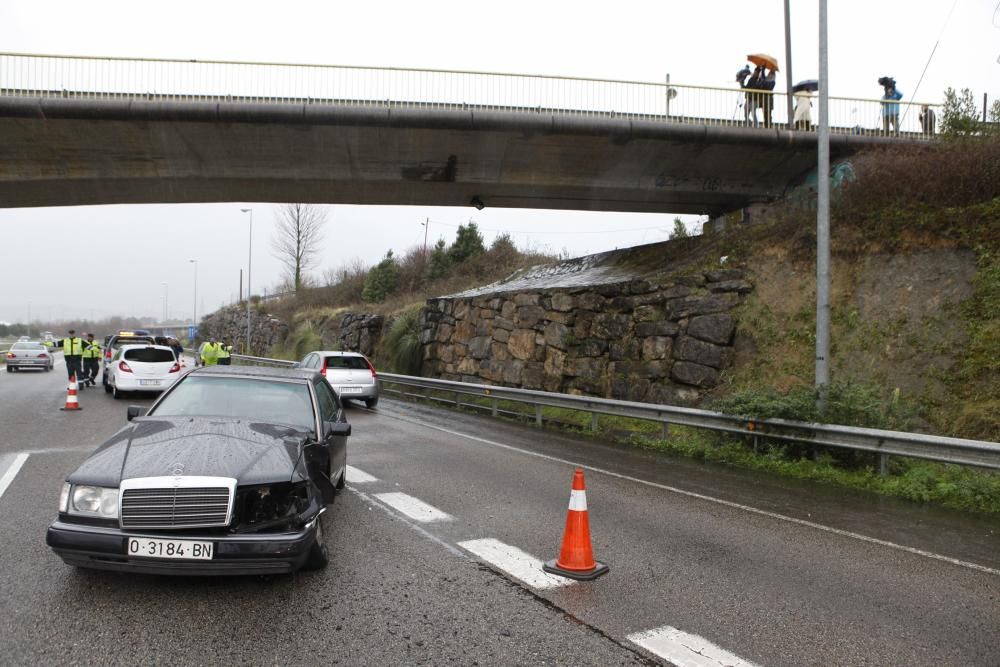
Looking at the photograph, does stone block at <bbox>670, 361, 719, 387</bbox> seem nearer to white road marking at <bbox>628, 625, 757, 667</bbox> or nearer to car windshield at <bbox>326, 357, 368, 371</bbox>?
car windshield at <bbox>326, 357, 368, 371</bbox>

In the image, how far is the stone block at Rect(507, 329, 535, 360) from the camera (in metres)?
18.8

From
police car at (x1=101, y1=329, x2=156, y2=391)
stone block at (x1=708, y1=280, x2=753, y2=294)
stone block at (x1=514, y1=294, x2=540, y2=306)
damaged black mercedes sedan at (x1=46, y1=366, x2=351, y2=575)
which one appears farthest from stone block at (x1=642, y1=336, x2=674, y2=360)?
police car at (x1=101, y1=329, x2=156, y2=391)

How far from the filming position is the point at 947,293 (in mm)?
11867

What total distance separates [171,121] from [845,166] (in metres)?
15.6

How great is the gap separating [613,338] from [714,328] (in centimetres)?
264

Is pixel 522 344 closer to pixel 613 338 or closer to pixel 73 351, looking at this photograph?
pixel 613 338

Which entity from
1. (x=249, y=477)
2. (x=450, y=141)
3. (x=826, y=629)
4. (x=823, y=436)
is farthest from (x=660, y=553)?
(x=450, y=141)

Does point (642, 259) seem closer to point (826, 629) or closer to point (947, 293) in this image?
point (947, 293)

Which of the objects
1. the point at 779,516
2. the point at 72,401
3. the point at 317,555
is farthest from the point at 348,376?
the point at 317,555

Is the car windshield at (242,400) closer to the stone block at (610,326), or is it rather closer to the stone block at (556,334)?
the stone block at (610,326)

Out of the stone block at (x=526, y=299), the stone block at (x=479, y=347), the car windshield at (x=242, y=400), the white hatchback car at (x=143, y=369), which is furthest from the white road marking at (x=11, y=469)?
the stone block at (x=479, y=347)

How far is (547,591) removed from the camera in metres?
4.59

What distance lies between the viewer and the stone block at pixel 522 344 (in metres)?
18.8

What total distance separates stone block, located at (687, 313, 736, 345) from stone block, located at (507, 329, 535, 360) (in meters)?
5.17
